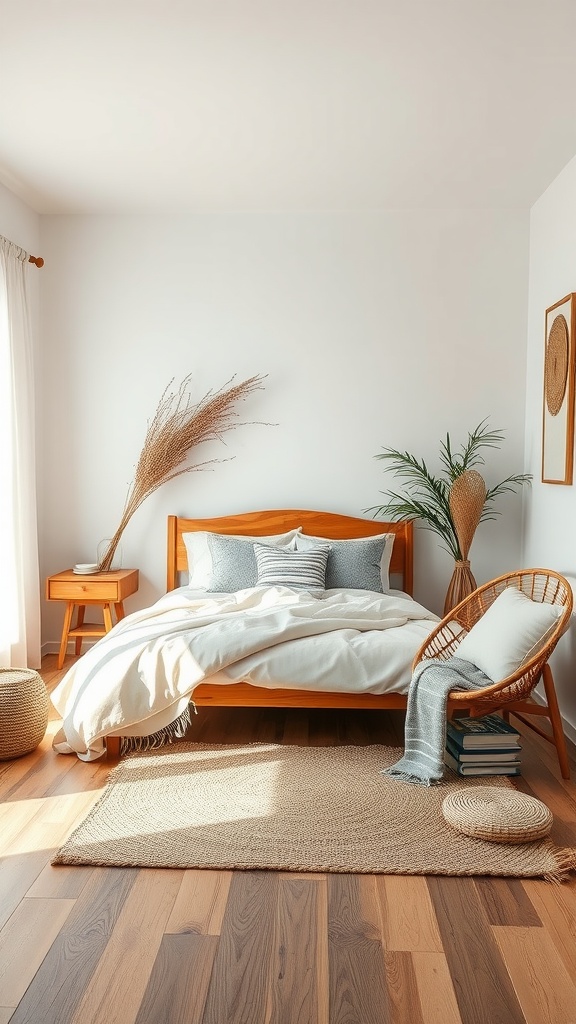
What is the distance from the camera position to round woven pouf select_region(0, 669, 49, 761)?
3.50 meters

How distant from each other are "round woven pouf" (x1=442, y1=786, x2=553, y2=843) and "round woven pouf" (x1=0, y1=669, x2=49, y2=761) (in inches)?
70.4

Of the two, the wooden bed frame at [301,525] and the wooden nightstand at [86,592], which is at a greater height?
the wooden bed frame at [301,525]

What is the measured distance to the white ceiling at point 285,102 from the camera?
2.96 m

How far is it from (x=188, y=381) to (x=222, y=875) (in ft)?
11.4

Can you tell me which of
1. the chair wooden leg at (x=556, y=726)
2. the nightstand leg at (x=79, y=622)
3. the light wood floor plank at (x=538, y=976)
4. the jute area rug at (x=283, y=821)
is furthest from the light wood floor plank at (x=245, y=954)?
the nightstand leg at (x=79, y=622)

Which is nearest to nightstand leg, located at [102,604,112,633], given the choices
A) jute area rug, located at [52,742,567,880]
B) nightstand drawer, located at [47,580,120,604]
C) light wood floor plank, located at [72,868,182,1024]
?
nightstand drawer, located at [47,580,120,604]

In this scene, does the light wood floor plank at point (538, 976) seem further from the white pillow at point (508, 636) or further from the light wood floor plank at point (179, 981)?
the white pillow at point (508, 636)

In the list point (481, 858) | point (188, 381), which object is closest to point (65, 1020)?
point (481, 858)

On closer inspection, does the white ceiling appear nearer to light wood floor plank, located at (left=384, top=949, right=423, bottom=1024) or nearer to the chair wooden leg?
the chair wooden leg

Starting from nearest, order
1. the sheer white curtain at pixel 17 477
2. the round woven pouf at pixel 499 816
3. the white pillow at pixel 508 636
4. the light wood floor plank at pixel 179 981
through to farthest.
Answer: the light wood floor plank at pixel 179 981, the round woven pouf at pixel 499 816, the white pillow at pixel 508 636, the sheer white curtain at pixel 17 477

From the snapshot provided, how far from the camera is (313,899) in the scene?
2.39 m

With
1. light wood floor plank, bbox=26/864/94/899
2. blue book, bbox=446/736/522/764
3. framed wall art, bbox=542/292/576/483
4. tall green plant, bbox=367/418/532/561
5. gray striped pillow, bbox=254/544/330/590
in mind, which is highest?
framed wall art, bbox=542/292/576/483

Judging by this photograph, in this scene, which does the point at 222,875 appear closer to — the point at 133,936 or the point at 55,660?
the point at 133,936

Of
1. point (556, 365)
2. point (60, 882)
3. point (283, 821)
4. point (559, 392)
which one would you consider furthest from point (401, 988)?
point (556, 365)
